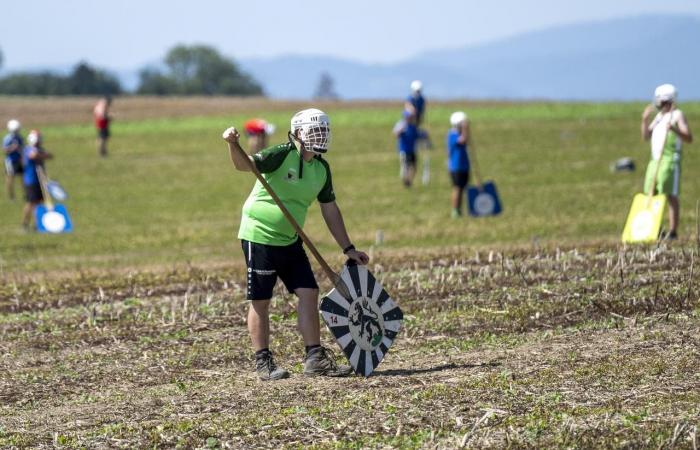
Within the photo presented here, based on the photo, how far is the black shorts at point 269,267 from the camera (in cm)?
855

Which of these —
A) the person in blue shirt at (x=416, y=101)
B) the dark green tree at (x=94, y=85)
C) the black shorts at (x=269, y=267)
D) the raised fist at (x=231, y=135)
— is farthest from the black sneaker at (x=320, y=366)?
the dark green tree at (x=94, y=85)

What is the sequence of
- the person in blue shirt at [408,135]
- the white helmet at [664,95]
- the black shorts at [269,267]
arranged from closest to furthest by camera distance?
the black shorts at [269,267]
the white helmet at [664,95]
the person in blue shirt at [408,135]

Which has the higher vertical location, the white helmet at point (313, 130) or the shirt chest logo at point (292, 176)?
the white helmet at point (313, 130)

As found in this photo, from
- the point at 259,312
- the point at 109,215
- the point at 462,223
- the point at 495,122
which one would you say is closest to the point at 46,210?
the point at 109,215

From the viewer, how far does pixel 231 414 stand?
7582 millimetres

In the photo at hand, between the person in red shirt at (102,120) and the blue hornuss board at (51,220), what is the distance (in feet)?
53.2

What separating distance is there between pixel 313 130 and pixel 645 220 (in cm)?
744

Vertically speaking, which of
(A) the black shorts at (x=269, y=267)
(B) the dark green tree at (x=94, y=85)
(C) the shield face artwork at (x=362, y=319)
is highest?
(B) the dark green tree at (x=94, y=85)

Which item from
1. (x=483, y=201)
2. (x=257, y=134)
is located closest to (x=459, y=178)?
(x=483, y=201)

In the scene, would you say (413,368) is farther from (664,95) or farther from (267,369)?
(664,95)

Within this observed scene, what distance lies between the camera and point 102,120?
132ft

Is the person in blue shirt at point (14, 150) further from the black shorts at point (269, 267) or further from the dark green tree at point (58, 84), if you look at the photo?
the dark green tree at point (58, 84)

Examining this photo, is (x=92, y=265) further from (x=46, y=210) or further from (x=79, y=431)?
(x=79, y=431)

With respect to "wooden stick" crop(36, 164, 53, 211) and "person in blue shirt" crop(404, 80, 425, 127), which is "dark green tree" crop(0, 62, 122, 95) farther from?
Answer: "wooden stick" crop(36, 164, 53, 211)
